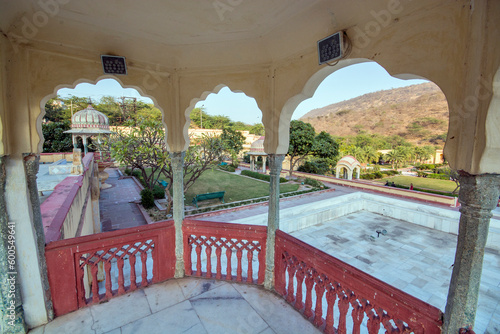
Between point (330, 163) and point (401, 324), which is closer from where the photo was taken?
point (401, 324)

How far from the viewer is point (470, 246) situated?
1669 millimetres

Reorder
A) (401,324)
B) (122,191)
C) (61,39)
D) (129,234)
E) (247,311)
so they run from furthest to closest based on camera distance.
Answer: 1. (122,191)
2. (129,234)
3. (247,311)
4. (61,39)
5. (401,324)

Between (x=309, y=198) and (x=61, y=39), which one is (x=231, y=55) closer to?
(x=61, y=39)

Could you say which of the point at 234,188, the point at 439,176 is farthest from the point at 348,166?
the point at 439,176

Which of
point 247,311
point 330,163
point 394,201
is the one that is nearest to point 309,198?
point 394,201

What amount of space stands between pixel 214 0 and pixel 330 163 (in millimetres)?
22369

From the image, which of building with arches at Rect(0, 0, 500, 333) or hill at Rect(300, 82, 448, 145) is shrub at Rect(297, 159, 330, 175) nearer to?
building with arches at Rect(0, 0, 500, 333)

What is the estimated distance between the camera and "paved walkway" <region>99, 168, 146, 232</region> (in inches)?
350

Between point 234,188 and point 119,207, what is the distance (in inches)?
278

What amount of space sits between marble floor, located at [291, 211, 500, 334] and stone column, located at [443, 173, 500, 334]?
16.2 feet

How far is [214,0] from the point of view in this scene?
2203 millimetres

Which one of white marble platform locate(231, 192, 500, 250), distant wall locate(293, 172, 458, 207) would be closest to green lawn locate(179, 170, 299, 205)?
white marble platform locate(231, 192, 500, 250)

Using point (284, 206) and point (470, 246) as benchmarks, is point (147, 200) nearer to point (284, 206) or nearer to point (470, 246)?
point (284, 206)

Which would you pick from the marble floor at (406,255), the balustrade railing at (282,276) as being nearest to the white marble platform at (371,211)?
the marble floor at (406,255)
